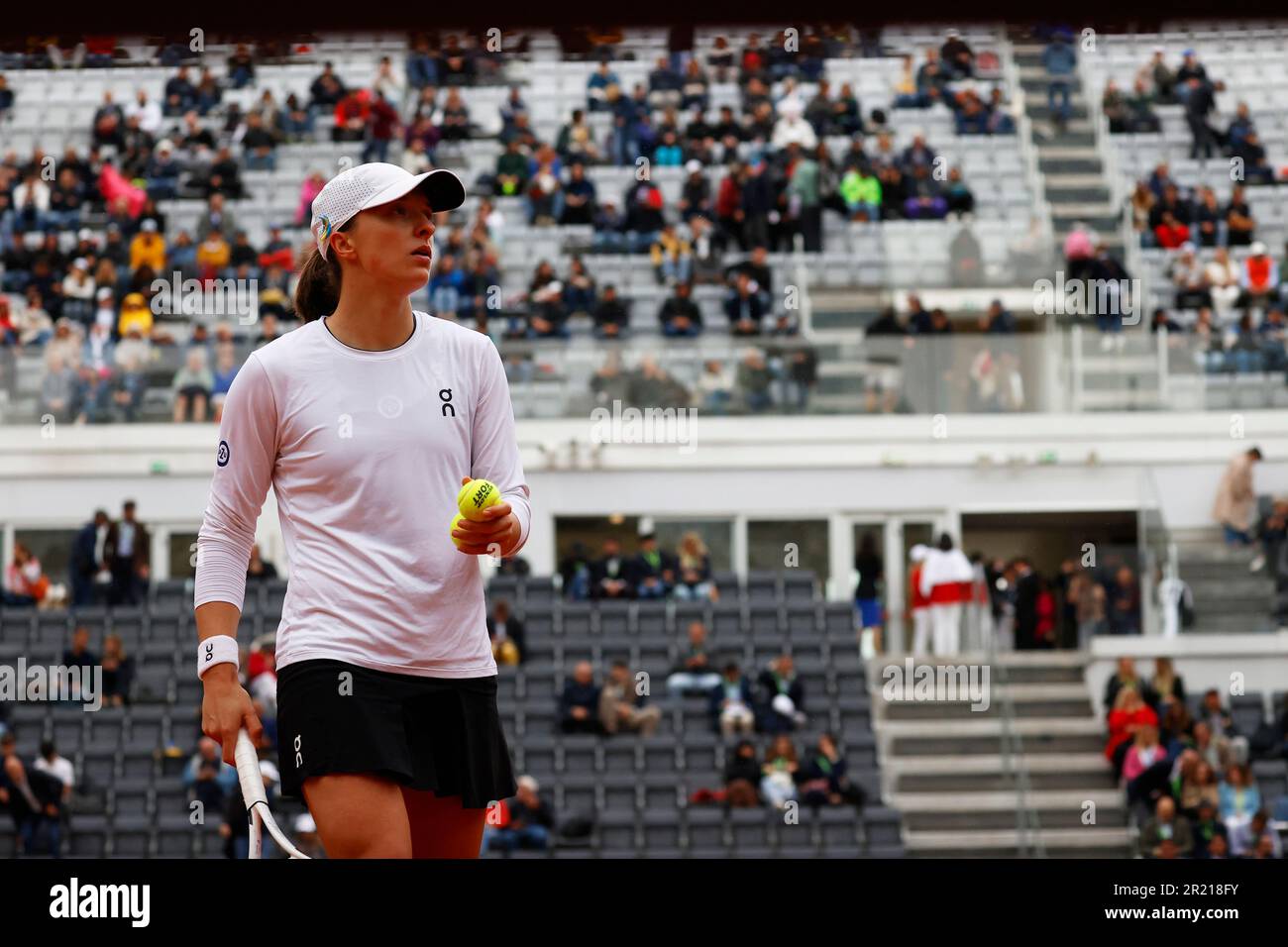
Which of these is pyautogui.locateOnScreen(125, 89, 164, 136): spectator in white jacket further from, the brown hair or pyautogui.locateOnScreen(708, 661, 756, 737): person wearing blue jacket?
the brown hair

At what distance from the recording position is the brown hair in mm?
2934

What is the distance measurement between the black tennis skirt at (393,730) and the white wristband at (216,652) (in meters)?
0.08

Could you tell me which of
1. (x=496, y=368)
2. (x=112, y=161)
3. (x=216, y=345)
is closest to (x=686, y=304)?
(x=216, y=345)

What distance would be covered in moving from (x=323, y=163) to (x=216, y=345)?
4.30 m

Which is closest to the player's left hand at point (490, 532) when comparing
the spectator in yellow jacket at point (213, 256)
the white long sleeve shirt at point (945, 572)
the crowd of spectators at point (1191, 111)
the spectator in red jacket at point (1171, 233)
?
the white long sleeve shirt at point (945, 572)

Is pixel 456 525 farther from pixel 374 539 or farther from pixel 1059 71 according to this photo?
pixel 1059 71

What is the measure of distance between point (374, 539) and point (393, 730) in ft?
0.84

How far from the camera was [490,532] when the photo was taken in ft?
8.55

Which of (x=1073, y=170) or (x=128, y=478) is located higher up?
(x=1073, y=170)

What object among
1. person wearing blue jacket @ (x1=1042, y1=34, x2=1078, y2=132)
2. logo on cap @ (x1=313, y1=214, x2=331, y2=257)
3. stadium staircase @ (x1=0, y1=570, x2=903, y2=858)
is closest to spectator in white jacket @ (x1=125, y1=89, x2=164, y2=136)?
stadium staircase @ (x1=0, y1=570, x2=903, y2=858)

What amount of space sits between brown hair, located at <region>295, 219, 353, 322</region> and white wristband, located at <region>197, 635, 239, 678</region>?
49 centimetres

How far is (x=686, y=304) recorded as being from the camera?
52.9 ft

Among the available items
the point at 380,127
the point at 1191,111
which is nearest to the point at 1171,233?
the point at 1191,111
